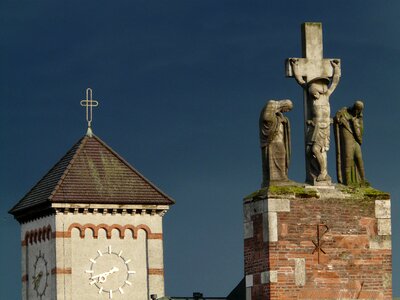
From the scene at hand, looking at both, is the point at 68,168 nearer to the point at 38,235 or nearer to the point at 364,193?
the point at 38,235

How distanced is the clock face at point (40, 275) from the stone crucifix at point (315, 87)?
38.2m

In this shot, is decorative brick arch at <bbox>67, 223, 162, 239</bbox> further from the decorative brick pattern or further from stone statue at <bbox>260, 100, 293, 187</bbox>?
stone statue at <bbox>260, 100, 293, 187</bbox>

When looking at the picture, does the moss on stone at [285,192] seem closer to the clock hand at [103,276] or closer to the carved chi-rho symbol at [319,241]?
the carved chi-rho symbol at [319,241]

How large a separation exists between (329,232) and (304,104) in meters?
2.86

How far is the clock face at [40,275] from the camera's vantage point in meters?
82.2

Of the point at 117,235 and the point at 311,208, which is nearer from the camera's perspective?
the point at 311,208

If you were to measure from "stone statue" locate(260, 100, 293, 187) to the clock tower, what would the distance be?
36801mm

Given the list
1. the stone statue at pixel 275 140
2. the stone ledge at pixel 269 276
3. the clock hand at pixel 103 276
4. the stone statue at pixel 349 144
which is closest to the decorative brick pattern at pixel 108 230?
the clock hand at pixel 103 276

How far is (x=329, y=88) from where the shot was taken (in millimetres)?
44844

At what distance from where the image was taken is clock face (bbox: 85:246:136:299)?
82.9 meters

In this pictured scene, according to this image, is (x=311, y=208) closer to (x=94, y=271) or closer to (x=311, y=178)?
(x=311, y=178)

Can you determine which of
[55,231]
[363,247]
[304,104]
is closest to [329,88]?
[304,104]

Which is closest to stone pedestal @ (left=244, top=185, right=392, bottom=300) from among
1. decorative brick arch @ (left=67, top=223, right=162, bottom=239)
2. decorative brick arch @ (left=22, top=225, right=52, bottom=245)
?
decorative brick arch @ (left=67, top=223, right=162, bottom=239)

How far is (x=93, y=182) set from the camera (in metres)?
81.6
